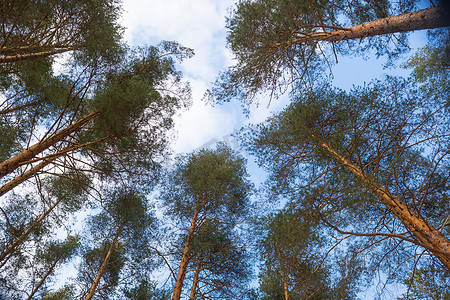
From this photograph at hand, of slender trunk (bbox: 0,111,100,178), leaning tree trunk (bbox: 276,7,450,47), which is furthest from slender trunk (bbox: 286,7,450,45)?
slender trunk (bbox: 0,111,100,178)

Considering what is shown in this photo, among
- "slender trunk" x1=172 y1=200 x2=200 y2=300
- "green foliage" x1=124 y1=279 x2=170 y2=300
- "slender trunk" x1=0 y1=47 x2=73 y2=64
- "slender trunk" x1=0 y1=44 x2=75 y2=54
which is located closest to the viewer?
"slender trunk" x1=0 y1=44 x2=75 y2=54

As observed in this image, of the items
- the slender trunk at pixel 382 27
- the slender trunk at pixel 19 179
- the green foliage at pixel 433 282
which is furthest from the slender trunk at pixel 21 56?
the green foliage at pixel 433 282

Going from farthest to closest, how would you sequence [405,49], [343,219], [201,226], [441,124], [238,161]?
[238,161] → [201,226] → [405,49] → [441,124] → [343,219]

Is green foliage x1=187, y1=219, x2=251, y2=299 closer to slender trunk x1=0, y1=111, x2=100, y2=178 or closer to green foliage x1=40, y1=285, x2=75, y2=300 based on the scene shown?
slender trunk x1=0, y1=111, x2=100, y2=178

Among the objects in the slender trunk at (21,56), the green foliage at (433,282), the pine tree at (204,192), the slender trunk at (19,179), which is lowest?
the green foliage at (433,282)

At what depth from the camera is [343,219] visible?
4875 mm

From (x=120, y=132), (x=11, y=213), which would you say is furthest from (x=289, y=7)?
(x=11, y=213)

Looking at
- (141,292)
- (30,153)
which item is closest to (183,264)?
(141,292)

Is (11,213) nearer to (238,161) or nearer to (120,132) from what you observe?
(120,132)

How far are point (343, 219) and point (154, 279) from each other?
7.49m

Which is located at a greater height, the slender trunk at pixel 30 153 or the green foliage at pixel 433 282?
the slender trunk at pixel 30 153

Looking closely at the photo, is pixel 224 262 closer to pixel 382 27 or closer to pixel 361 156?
A: pixel 361 156

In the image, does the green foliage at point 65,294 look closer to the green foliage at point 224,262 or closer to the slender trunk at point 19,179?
the green foliage at point 224,262

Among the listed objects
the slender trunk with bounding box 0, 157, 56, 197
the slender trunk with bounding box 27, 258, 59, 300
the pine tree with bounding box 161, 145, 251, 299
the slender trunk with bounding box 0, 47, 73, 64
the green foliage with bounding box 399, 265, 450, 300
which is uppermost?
the pine tree with bounding box 161, 145, 251, 299
